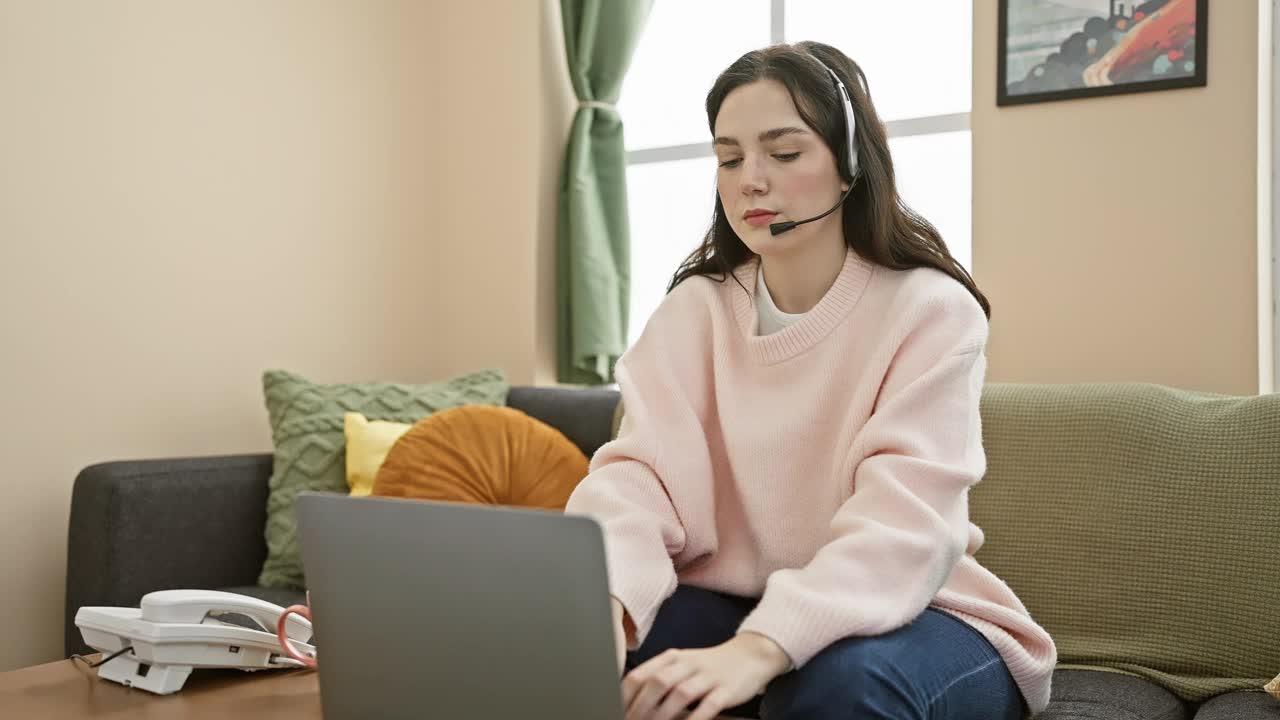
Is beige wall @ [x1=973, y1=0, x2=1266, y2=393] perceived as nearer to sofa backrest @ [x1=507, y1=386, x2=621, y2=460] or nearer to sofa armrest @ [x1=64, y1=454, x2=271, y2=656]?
sofa backrest @ [x1=507, y1=386, x2=621, y2=460]

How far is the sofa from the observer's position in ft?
5.36

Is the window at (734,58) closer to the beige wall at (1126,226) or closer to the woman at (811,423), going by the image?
the beige wall at (1126,226)

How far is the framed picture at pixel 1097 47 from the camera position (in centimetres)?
230

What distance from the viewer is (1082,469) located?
1.81 m

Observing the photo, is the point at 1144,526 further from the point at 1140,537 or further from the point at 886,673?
the point at 886,673

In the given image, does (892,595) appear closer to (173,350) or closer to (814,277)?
(814,277)

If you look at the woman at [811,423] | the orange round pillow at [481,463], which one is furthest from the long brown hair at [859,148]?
the orange round pillow at [481,463]

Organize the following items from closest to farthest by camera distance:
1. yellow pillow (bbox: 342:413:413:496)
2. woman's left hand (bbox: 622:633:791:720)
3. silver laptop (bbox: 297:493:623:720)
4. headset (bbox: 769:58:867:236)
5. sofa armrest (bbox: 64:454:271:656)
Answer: silver laptop (bbox: 297:493:623:720) → woman's left hand (bbox: 622:633:791:720) → headset (bbox: 769:58:867:236) → sofa armrest (bbox: 64:454:271:656) → yellow pillow (bbox: 342:413:413:496)

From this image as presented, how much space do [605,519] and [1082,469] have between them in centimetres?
83

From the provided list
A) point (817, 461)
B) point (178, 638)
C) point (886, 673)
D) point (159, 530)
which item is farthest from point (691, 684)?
point (159, 530)

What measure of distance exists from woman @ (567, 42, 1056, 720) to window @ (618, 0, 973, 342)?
46.6 inches

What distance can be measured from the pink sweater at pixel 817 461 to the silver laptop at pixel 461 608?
0.96 feet

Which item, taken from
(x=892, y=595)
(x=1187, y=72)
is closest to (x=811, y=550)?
(x=892, y=595)

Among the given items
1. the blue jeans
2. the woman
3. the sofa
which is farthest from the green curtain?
the blue jeans
